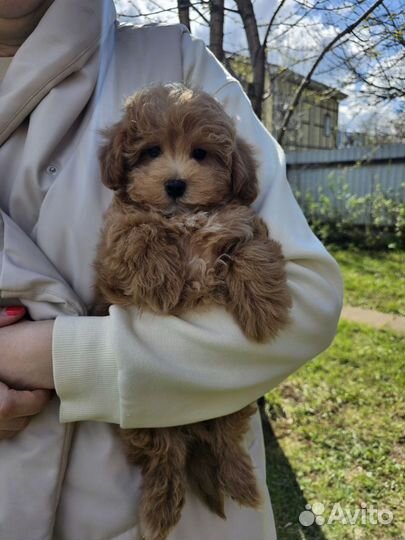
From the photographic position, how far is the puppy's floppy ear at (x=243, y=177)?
1.74 meters

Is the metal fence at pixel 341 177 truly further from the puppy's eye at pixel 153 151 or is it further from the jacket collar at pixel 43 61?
the jacket collar at pixel 43 61

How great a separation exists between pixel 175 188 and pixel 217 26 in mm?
2300

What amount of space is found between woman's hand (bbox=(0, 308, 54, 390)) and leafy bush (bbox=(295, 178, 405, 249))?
7395 millimetres

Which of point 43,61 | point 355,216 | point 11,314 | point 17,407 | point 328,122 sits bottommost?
point 355,216

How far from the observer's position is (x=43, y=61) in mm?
1677

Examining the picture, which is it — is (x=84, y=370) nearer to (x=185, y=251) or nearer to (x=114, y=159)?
(x=185, y=251)

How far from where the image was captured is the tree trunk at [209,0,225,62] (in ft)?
11.0

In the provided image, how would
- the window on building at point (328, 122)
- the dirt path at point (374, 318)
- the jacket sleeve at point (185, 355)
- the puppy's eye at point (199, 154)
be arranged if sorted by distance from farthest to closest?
the window on building at point (328, 122) < the dirt path at point (374, 318) < the puppy's eye at point (199, 154) < the jacket sleeve at point (185, 355)

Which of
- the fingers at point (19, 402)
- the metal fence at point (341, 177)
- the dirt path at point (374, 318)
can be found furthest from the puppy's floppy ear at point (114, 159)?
the metal fence at point (341, 177)

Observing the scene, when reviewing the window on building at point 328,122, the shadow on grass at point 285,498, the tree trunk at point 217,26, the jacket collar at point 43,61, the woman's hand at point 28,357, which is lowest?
the shadow on grass at point 285,498

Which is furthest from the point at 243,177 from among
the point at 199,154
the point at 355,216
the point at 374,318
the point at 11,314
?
the point at 355,216

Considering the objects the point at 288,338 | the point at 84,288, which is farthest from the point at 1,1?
the point at 288,338

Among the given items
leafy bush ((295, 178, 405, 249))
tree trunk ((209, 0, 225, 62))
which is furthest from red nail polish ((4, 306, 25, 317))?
leafy bush ((295, 178, 405, 249))

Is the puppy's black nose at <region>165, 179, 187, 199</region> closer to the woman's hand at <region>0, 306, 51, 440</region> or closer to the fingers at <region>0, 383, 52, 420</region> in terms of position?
the woman's hand at <region>0, 306, 51, 440</region>
